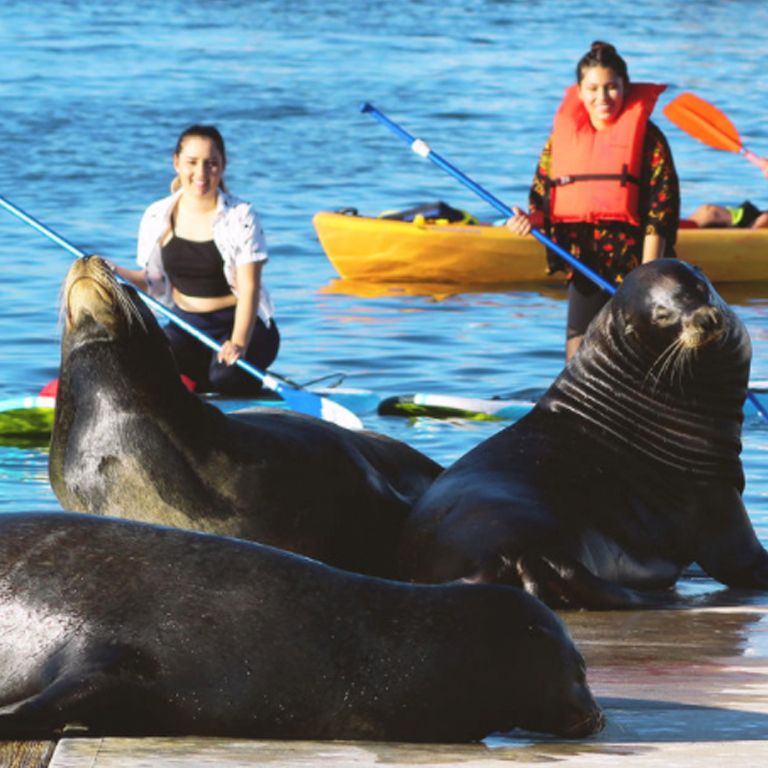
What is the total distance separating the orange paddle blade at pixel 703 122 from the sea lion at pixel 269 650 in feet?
29.5

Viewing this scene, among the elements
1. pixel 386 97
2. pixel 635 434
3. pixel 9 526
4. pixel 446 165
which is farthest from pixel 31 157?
pixel 9 526

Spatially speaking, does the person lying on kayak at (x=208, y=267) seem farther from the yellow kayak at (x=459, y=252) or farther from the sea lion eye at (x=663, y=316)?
the yellow kayak at (x=459, y=252)

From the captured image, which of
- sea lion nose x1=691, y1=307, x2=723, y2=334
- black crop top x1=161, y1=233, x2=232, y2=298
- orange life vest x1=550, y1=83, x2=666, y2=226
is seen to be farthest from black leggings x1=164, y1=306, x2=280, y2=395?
sea lion nose x1=691, y1=307, x2=723, y2=334

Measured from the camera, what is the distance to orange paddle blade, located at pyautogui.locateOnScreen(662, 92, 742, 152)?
13023 mm

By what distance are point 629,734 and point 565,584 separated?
179cm

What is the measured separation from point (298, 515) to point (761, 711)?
2345 millimetres

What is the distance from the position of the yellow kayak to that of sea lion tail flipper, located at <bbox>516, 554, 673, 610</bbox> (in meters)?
11.6

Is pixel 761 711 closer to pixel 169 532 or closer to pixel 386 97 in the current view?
pixel 169 532

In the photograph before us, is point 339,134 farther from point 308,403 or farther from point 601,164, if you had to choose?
point 308,403

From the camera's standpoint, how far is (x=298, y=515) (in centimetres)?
677

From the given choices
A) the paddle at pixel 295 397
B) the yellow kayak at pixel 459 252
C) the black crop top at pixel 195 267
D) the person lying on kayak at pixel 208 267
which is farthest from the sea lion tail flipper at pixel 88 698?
the yellow kayak at pixel 459 252

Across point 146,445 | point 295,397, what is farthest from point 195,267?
point 146,445

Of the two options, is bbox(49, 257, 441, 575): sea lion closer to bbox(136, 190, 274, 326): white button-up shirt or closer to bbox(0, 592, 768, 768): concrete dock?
bbox(0, 592, 768, 768): concrete dock

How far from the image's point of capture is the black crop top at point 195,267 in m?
9.92
